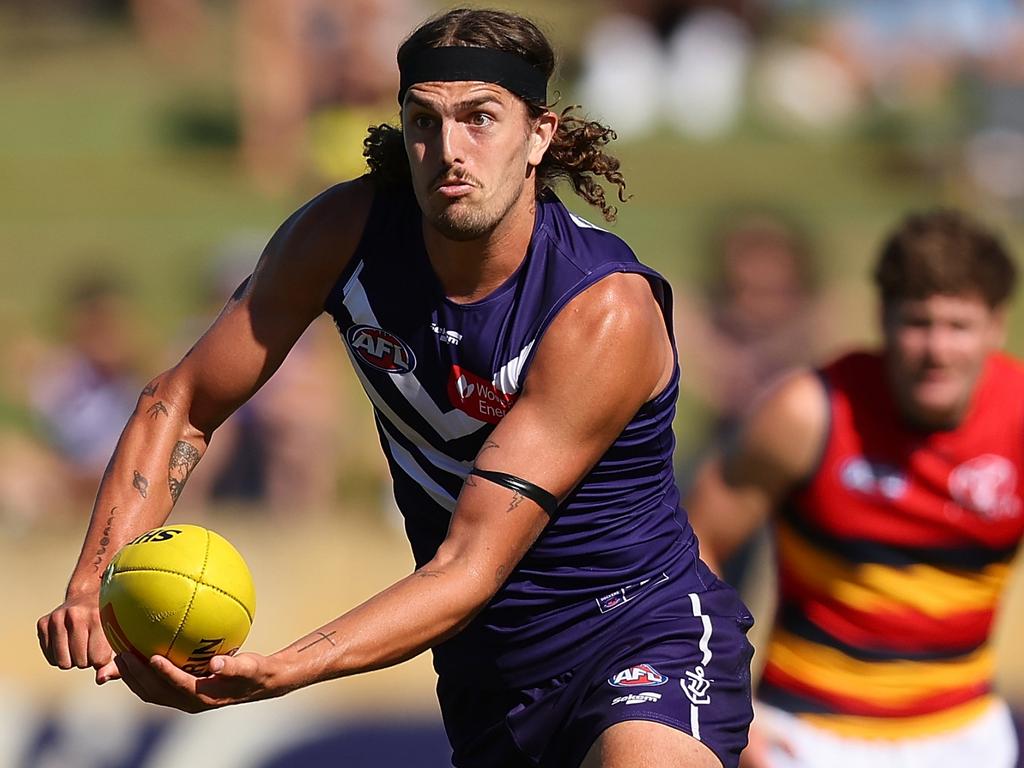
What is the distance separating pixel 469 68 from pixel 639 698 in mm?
1579

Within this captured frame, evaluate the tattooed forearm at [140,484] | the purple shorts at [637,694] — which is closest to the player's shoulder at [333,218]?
the tattooed forearm at [140,484]

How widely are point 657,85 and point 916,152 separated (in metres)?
2.41

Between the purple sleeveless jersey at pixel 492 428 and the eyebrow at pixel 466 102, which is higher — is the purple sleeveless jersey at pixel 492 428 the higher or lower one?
the lower one

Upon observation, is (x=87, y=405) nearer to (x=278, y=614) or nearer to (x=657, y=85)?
(x=278, y=614)

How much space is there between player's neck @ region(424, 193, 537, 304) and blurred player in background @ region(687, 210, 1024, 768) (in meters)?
1.46

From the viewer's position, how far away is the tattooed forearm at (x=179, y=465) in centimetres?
430

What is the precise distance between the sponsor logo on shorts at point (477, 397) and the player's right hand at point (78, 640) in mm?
995

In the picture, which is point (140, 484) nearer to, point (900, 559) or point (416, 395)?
point (416, 395)

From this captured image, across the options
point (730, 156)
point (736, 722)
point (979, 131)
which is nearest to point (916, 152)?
point (979, 131)

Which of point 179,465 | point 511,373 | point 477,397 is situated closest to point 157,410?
point 179,465

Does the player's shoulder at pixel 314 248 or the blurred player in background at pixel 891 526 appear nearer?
the player's shoulder at pixel 314 248

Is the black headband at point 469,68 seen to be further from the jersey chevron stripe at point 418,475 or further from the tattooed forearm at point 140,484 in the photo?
the tattooed forearm at point 140,484

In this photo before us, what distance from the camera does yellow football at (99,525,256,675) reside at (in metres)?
3.51

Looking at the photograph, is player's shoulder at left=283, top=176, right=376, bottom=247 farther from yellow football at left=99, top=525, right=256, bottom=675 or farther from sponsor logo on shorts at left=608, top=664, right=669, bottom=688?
sponsor logo on shorts at left=608, top=664, right=669, bottom=688
